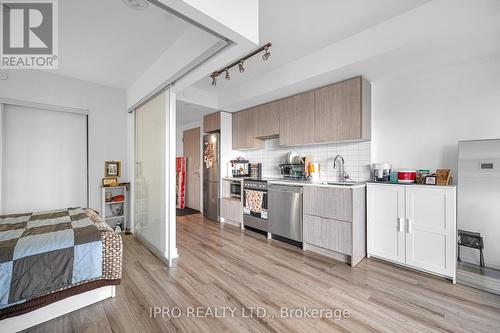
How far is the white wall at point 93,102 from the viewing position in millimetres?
2881

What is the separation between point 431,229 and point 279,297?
1.81 metres

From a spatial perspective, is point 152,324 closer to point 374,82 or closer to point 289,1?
point 289,1

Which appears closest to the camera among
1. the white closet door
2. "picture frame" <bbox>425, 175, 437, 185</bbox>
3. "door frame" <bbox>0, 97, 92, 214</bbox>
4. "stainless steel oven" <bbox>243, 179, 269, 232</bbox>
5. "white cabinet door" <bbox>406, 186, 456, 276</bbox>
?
"white cabinet door" <bbox>406, 186, 456, 276</bbox>

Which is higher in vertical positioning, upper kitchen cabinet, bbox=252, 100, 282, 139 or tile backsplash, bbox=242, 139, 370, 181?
upper kitchen cabinet, bbox=252, 100, 282, 139

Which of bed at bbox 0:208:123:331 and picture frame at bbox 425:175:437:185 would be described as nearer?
bed at bbox 0:208:123:331

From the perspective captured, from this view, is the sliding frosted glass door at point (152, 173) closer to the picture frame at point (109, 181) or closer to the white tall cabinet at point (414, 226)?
the picture frame at point (109, 181)

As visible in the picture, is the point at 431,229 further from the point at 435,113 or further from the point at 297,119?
the point at 297,119

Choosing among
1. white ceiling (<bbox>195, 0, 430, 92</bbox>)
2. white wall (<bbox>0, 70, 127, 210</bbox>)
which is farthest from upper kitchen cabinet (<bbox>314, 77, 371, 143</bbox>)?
white wall (<bbox>0, 70, 127, 210</bbox>)

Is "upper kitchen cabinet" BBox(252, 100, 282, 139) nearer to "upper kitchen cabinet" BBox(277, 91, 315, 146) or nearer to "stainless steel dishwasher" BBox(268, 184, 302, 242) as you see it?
"upper kitchen cabinet" BBox(277, 91, 315, 146)

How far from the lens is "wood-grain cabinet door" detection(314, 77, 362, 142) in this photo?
2.58 m

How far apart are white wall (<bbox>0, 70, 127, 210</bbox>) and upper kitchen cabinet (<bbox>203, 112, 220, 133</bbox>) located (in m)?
1.59

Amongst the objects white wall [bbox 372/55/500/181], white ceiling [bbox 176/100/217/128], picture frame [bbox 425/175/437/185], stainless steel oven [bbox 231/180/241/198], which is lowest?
stainless steel oven [bbox 231/180/241/198]
